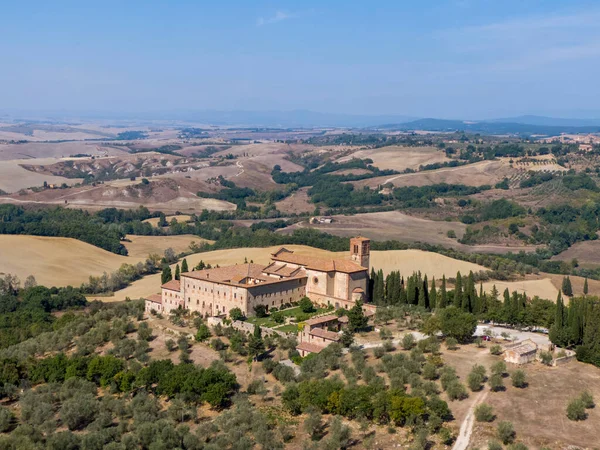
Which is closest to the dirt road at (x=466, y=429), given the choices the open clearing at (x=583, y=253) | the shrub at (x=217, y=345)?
the shrub at (x=217, y=345)

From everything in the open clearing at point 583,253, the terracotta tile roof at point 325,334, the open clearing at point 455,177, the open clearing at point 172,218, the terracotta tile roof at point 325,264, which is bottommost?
the open clearing at point 172,218

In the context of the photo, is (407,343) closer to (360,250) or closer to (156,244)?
(360,250)

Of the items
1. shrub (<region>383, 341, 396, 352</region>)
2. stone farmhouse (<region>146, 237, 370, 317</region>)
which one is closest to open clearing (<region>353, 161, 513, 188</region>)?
stone farmhouse (<region>146, 237, 370, 317</region>)

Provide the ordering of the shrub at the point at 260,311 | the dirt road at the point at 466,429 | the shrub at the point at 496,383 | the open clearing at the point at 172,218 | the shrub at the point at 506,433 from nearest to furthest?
1. the shrub at the point at 506,433
2. the dirt road at the point at 466,429
3. the shrub at the point at 496,383
4. the shrub at the point at 260,311
5. the open clearing at the point at 172,218

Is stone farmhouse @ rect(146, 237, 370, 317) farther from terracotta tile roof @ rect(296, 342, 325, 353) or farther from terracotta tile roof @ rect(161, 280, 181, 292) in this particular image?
terracotta tile roof @ rect(296, 342, 325, 353)

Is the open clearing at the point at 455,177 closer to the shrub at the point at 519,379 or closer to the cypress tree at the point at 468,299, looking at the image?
the cypress tree at the point at 468,299

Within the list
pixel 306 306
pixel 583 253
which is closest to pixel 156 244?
pixel 306 306

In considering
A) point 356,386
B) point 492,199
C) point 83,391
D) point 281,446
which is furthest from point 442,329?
point 492,199
